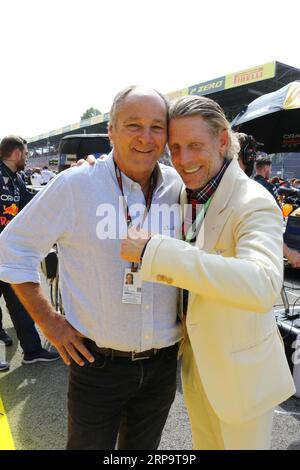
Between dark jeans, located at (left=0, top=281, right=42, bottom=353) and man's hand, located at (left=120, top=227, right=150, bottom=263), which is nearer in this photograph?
man's hand, located at (left=120, top=227, right=150, bottom=263)

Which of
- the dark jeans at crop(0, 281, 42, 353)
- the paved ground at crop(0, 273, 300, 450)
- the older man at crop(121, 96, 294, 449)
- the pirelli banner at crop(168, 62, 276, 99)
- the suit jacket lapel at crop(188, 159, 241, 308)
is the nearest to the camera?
the older man at crop(121, 96, 294, 449)

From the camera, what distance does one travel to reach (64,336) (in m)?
1.48

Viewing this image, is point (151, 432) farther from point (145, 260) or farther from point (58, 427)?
point (58, 427)

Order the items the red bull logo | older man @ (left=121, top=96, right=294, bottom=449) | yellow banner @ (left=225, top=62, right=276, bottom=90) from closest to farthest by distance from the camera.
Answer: older man @ (left=121, top=96, right=294, bottom=449), the red bull logo, yellow banner @ (left=225, top=62, right=276, bottom=90)

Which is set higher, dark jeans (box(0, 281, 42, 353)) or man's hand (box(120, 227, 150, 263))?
man's hand (box(120, 227, 150, 263))

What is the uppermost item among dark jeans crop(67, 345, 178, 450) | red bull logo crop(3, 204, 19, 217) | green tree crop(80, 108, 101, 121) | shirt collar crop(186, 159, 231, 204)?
green tree crop(80, 108, 101, 121)

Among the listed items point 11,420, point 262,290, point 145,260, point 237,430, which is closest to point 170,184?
point 145,260

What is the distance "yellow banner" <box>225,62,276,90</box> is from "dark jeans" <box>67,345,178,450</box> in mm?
19677

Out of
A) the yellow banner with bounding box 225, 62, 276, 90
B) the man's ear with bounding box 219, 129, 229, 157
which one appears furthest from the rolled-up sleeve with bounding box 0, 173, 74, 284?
the yellow banner with bounding box 225, 62, 276, 90

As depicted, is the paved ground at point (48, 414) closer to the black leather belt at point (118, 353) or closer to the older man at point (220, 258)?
the older man at point (220, 258)

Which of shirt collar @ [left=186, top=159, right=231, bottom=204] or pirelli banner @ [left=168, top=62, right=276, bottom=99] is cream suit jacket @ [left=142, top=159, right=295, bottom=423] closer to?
shirt collar @ [left=186, top=159, right=231, bottom=204]

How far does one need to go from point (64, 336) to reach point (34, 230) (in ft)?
1.46

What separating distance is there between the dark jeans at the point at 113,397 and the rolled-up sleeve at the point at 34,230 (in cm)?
46

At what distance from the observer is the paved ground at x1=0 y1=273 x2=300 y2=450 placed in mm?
A: 2465
